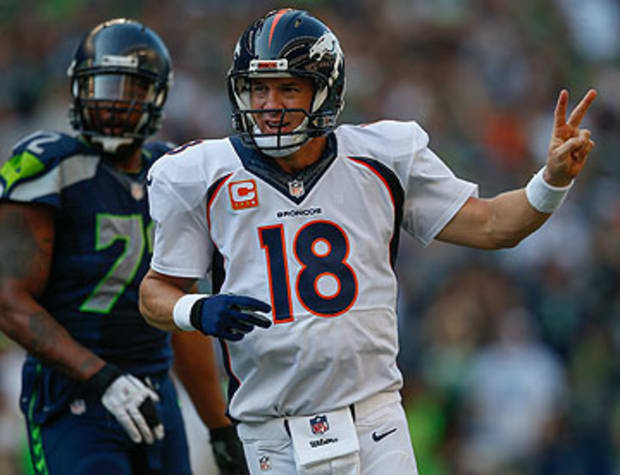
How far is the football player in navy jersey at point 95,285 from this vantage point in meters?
4.29

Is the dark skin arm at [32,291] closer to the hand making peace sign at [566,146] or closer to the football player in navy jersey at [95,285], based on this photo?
the football player in navy jersey at [95,285]

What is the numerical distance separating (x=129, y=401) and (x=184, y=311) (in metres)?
0.83

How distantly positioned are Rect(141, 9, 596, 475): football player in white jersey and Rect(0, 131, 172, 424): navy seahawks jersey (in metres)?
0.75

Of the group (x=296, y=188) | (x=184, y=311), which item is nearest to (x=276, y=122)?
(x=296, y=188)

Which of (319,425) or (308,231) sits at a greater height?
(308,231)

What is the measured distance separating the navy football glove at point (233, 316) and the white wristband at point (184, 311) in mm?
102

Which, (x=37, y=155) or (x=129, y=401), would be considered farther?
(x=37, y=155)

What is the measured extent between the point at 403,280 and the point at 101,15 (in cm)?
496

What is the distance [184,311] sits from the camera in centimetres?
349

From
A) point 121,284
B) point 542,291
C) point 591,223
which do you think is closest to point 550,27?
point 591,223

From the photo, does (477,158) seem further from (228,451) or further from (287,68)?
(287,68)

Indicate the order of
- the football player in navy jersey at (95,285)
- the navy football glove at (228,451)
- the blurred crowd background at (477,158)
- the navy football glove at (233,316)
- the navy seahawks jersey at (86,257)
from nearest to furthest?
the navy football glove at (233,316)
the football player in navy jersey at (95,285)
the navy seahawks jersey at (86,257)
the navy football glove at (228,451)
the blurred crowd background at (477,158)

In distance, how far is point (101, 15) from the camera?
1238cm

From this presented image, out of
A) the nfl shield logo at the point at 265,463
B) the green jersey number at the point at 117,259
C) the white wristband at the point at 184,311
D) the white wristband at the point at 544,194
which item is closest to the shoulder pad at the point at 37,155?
the green jersey number at the point at 117,259
